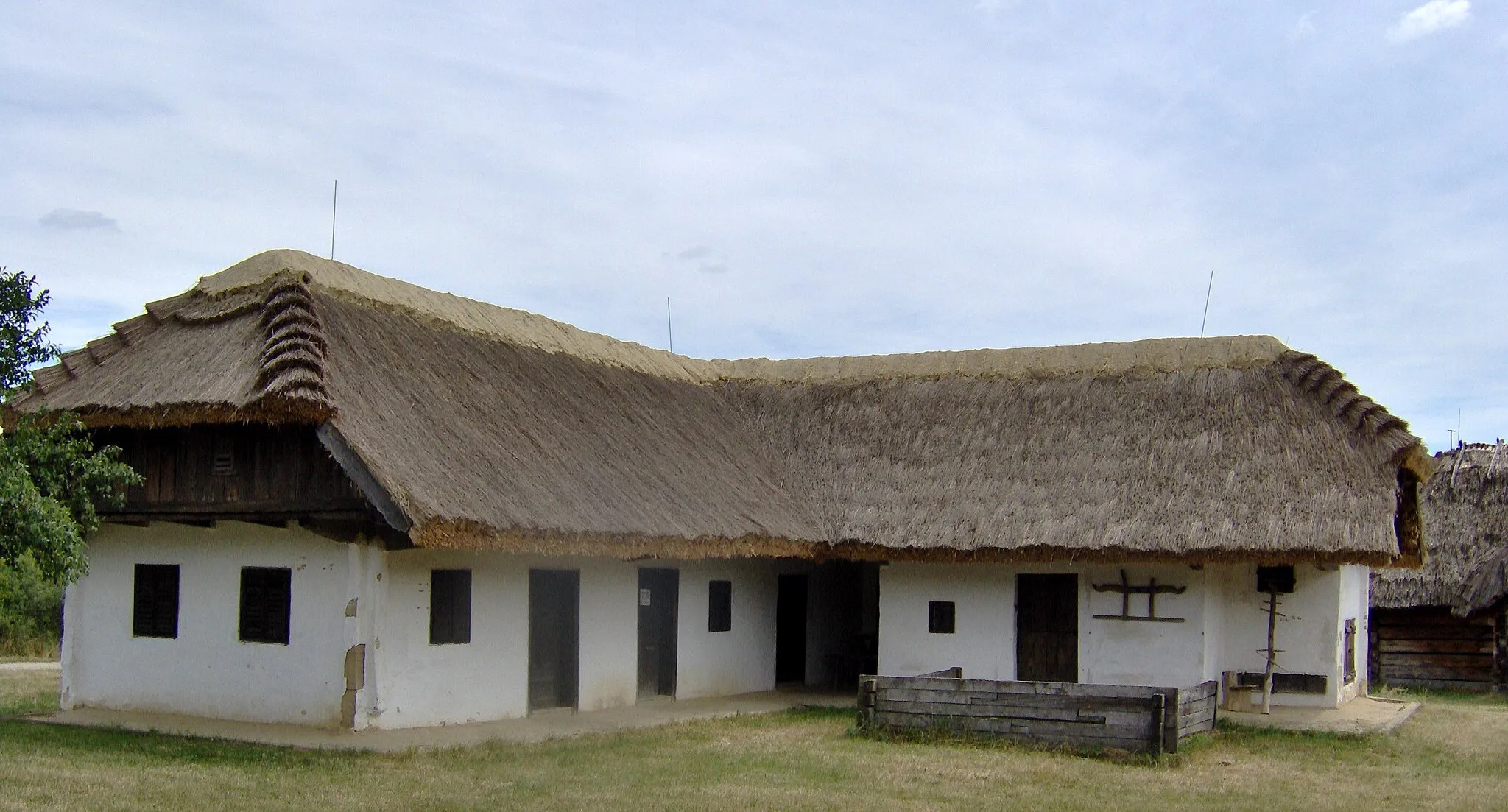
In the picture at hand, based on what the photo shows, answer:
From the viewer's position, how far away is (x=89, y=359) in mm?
17422

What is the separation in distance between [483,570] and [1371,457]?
38.2ft

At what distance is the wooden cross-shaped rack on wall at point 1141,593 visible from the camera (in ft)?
64.0

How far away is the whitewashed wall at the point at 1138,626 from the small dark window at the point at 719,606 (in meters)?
2.24

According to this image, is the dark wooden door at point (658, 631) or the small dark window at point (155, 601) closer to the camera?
the small dark window at point (155, 601)

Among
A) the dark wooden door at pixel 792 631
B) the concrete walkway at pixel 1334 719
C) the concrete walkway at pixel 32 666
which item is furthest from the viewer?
the concrete walkway at pixel 32 666

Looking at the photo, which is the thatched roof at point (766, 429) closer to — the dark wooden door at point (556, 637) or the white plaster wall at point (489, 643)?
the white plaster wall at point (489, 643)

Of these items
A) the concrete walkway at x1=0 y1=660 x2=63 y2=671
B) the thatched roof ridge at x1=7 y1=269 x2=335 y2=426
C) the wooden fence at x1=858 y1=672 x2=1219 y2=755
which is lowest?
the concrete walkway at x1=0 y1=660 x2=63 y2=671

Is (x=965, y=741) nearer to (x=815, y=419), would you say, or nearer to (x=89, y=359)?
(x=815, y=419)

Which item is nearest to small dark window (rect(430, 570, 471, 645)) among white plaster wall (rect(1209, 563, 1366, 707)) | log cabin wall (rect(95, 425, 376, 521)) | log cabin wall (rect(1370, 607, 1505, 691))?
log cabin wall (rect(95, 425, 376, 521))

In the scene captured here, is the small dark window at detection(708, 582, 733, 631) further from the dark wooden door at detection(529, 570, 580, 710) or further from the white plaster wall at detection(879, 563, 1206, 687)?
the dark wooden door at detection(529, 570, 580, 710)

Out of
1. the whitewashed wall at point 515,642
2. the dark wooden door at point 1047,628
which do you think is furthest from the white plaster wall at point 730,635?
the dark wooden door at point 1047,628

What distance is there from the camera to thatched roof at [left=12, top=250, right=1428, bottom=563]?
615 inches

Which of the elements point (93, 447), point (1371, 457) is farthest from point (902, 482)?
point (93, 447)

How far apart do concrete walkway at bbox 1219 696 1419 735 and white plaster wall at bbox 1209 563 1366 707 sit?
0.43 m
